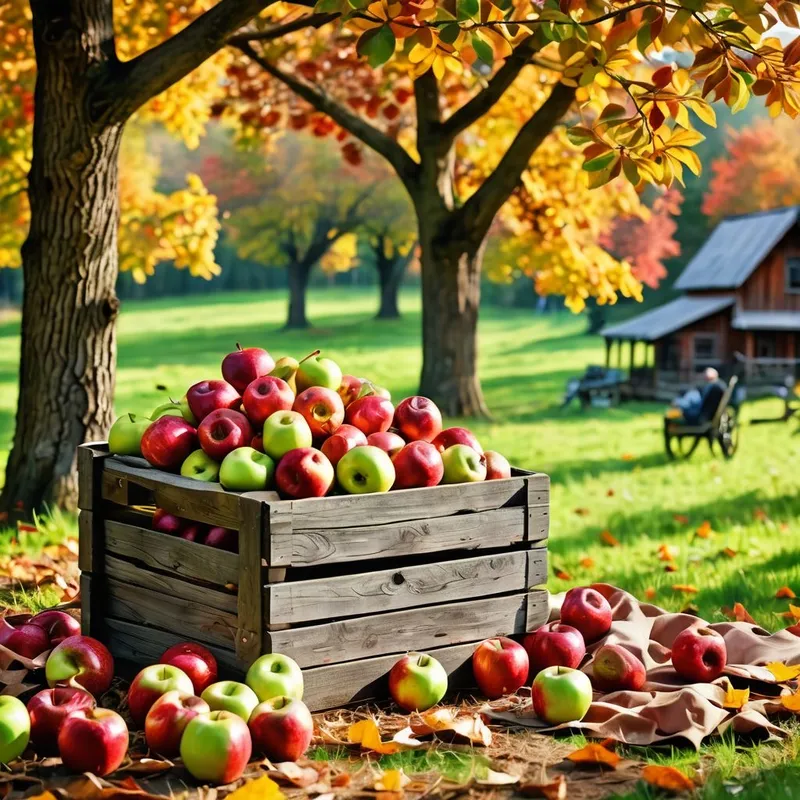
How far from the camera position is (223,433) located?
431 cm

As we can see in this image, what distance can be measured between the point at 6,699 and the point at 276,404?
1460 mm

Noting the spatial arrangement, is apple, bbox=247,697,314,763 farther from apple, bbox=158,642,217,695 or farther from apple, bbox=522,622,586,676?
apple, bbox=522,622,586,676

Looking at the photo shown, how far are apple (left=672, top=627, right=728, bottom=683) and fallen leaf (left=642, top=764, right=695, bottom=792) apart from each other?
1068 mm

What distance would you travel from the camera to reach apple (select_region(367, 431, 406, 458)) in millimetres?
4395

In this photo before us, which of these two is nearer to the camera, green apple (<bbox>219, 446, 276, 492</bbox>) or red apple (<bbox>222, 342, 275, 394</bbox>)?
green apple (<bbox>219, 446, 276, 492</bbox>)

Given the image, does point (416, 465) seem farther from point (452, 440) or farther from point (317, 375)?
point (317, 375)

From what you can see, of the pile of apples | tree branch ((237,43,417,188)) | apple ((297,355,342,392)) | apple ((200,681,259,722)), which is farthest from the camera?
tree branch ((237,43,417,188))

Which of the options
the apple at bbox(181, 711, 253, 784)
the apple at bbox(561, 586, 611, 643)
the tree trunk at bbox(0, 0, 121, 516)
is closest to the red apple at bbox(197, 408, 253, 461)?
the apple at bbox(181, 711, 253, 784)

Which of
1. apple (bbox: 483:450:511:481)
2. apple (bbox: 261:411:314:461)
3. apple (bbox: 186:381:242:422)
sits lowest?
apple (bbox: 483:450:511:481)

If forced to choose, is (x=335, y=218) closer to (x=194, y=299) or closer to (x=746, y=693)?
(x=194, y=299)

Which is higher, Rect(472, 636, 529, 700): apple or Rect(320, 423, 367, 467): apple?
Rect(320, 423, 367, 467): apple

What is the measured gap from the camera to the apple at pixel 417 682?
13.8 ft

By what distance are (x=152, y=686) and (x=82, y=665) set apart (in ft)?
1.76

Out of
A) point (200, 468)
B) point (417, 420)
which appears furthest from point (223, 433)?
point (417, 420)
